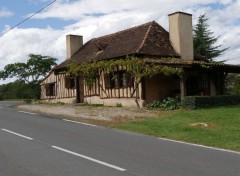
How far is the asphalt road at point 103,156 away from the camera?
26.1ft

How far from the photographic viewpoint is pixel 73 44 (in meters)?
34.2

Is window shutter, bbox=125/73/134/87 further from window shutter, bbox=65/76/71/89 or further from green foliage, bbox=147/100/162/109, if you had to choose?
window shutter, bbox=65/76/71/89

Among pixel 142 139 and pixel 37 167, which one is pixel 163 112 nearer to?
pixel 142 139

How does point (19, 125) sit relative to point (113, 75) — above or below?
below

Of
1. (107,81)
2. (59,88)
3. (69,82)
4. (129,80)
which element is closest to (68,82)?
(69,82)

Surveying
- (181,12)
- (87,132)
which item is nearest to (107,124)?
(87,132)

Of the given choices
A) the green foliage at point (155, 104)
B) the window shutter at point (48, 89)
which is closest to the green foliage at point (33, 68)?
the window shutter at point (48, 89)

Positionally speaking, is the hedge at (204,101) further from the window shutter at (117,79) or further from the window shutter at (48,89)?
the window shutter at (48,89)

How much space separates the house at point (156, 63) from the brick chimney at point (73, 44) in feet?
9.81

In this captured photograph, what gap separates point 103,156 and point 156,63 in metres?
13.9

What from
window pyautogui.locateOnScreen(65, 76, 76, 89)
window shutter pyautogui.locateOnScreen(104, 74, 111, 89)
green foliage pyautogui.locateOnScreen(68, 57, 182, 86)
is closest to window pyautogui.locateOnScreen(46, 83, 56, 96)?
window pyautogui.locateOnScreen(65, 76, 76, 89)

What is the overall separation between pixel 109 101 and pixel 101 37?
724cm

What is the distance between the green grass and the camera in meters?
12.3

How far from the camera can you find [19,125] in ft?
54.3
